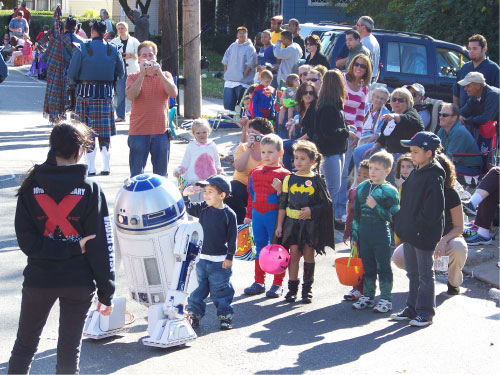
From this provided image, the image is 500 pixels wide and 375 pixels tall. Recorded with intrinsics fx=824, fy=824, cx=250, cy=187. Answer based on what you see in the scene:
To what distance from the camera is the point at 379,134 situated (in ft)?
33.2

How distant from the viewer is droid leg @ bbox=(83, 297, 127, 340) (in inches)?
238

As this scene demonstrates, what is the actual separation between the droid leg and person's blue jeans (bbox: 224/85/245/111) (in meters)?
10.4

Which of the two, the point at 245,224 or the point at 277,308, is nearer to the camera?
the point at 277,308

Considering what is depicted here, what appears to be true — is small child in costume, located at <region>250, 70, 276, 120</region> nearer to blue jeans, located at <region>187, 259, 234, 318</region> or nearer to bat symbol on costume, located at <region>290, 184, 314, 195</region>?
bat symbol on costume, located at <region>290, 184, 314, 195</region>

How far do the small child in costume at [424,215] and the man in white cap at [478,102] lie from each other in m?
4.61

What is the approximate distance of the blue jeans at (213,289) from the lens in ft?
21.2

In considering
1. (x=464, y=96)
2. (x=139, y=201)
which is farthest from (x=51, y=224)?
(x=464, y=96)

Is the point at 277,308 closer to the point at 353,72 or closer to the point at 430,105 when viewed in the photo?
the point at 353,72

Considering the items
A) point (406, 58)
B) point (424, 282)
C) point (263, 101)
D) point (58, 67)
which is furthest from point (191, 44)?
point (424, 282)

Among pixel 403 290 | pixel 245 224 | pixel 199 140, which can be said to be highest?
pixel 199 140

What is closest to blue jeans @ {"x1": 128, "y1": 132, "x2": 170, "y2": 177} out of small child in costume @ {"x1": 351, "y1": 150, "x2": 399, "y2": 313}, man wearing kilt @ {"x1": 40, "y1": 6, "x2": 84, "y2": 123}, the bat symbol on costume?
the bat symbol on costume

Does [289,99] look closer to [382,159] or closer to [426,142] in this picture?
[382,159]

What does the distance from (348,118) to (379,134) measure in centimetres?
68

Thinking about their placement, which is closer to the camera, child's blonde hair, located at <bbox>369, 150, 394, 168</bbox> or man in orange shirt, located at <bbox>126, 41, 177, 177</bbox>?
child's blonde hair, located at <bbox>369, 150, 394, 168</bbox>
